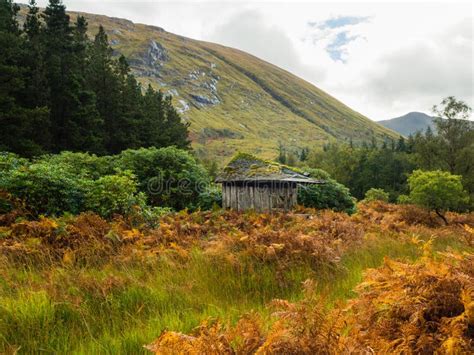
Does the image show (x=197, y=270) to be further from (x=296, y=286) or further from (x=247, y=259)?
(x=296, y=286)

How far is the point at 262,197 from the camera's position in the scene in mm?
18828

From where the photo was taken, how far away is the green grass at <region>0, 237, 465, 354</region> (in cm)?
352

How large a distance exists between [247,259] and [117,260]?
2.35 m

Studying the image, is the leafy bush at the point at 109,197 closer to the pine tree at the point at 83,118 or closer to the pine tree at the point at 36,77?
the pine tree at the point at 36,77

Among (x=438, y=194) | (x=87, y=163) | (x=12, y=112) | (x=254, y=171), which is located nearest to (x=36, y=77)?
(x=12, y=112)

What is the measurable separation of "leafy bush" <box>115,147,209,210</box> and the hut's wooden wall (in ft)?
7.84

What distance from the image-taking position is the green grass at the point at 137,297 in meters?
3.52

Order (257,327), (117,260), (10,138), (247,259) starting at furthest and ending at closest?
(10,138)
(117,260)
(247,259)
(257,327)

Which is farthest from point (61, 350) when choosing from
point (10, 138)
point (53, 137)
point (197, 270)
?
point (53, 137)

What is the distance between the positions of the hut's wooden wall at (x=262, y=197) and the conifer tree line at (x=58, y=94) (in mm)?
14686

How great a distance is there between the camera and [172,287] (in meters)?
4.68

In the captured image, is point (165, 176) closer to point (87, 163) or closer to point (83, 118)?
point (87, 163)

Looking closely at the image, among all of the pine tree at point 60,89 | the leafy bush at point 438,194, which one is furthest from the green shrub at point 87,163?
the leafy bush at point 438,194

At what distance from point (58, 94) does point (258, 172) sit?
20.8m
